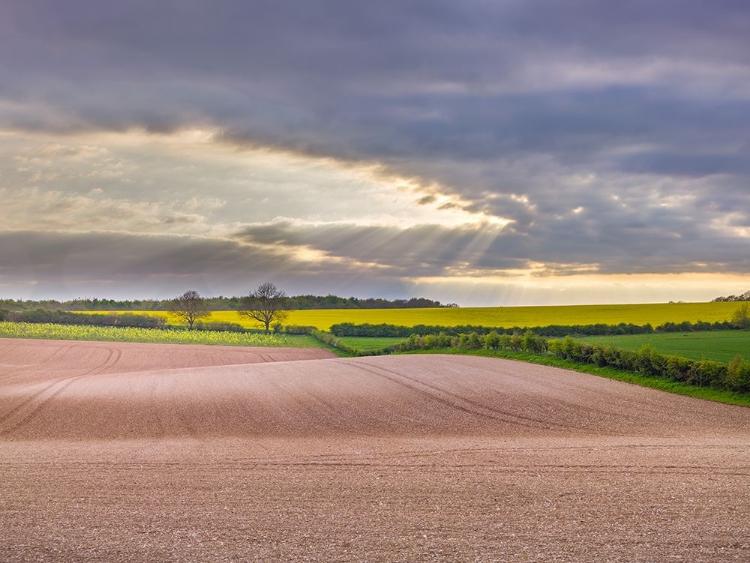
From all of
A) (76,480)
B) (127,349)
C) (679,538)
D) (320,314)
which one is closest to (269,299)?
(320,314)

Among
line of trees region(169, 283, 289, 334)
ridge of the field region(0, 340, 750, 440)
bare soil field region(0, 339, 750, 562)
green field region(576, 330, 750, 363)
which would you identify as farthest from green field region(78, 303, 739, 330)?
bare soil field region(0, 339, 750, 562)

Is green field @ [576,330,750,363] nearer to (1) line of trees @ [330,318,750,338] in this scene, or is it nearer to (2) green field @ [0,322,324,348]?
(1) line of trees @ [330,318,750,338]

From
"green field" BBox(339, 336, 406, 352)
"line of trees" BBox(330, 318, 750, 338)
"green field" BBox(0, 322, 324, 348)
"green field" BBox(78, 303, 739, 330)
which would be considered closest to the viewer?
"line of trees" BBox(330, 318, 750, 338)

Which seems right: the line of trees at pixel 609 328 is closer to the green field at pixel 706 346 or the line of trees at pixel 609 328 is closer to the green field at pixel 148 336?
the green field at pixel 706 346

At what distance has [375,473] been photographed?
49.0ft

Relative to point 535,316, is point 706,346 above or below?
below

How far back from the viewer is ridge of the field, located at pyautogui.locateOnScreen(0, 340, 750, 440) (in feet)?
74.5

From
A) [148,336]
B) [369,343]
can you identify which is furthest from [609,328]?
[148,336]

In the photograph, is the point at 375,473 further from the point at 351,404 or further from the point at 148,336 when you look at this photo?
the point at 148,336

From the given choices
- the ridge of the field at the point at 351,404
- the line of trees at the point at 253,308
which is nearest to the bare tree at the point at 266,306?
the line of trees at the point at 253,308

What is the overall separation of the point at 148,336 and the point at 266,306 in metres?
17.4

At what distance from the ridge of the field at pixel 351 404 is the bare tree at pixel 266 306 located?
44.5 metres

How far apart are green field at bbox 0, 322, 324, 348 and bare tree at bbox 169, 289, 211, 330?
10098mm

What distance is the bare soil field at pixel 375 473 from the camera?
33.5ft
